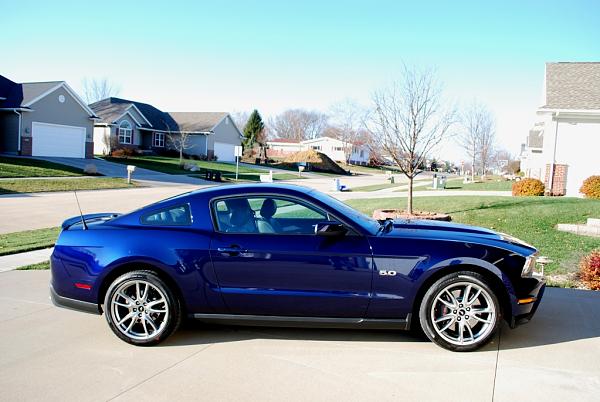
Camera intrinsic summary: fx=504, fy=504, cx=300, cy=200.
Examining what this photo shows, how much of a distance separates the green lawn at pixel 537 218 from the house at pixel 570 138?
5.14 meters

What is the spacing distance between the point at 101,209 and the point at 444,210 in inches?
432

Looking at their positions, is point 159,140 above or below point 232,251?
above

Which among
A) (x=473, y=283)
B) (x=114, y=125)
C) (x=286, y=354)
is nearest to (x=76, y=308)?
(x=286, y=354)

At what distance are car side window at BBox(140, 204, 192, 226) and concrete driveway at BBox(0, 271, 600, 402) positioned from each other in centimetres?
109

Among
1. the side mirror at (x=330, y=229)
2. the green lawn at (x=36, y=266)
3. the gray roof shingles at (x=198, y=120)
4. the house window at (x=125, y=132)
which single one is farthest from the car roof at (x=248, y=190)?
the gray roof shingles at (x=198, y=120)

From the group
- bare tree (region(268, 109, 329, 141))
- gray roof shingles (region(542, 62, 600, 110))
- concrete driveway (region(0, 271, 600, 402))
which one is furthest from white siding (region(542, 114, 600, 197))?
bare tree (region(268, 109, 329, 141))

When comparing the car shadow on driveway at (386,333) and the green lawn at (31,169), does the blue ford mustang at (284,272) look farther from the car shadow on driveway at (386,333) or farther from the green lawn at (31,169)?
the green lawn at (31,169)

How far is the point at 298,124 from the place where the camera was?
117750mm

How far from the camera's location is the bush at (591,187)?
17016 mm

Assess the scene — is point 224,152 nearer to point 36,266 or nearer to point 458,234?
point 36,266

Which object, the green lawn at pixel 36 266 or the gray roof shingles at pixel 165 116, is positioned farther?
the gray roof shingles at pixel 165 116

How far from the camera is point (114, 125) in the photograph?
48.7 metres

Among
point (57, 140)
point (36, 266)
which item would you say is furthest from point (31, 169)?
point (36, 266)

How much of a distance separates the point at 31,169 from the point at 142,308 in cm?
2765
